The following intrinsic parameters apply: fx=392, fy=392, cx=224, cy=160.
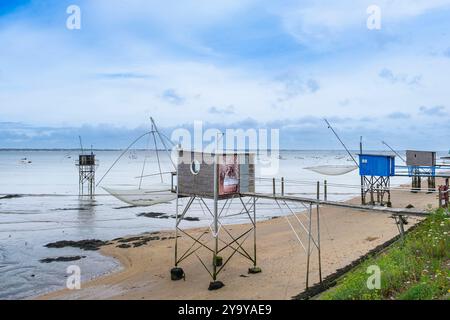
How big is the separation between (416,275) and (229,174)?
8.49 metres

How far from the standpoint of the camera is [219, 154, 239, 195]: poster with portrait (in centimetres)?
1641

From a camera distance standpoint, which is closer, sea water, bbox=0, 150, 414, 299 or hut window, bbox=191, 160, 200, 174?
hut window, bbox=191, 160, 200, 174

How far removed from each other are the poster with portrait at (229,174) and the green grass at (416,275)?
679 cm

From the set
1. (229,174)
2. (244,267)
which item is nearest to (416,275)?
(229,174)

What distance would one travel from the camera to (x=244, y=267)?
18.2 m

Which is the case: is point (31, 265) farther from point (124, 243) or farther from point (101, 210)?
point (101, 210)

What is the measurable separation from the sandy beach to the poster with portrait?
378 cm

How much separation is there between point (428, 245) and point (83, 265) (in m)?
16.7

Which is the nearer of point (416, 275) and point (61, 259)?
point (416, 275)

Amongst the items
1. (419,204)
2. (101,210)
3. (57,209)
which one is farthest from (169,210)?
(419,204)

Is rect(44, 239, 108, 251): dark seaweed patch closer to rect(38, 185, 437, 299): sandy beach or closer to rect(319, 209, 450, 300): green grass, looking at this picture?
rect(38, 185, 437, 299): sandy beach

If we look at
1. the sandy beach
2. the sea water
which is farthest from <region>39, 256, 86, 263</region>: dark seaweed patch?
the sandy beach

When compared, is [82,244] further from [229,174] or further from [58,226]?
[229,174]

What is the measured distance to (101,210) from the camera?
134ft
